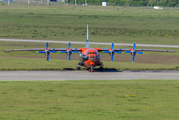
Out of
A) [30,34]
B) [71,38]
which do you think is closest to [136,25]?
[71,38]

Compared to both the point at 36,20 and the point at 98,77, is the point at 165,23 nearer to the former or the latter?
the point at 36,20

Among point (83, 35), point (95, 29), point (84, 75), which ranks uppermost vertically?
point (95, 29)

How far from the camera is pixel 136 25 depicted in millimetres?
107938

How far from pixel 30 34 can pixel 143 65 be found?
157 ft
